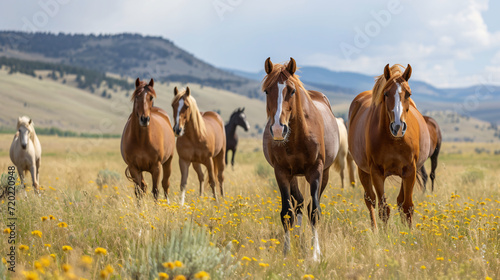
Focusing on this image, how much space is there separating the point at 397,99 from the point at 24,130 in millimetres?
8783

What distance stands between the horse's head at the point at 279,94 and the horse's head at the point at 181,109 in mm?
3657

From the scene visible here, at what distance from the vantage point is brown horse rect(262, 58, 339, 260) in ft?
16.1

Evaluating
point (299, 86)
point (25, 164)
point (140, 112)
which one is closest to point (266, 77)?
point (299, 86)

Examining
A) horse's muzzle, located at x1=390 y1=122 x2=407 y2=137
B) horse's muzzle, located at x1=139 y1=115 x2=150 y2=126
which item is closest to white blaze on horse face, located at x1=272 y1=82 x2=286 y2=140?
horse's muzzle, located at x1=390 y1=122 x2=407 y2=137

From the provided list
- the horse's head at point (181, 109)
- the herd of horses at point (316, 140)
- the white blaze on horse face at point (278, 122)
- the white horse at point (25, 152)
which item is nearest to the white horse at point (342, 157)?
the herd of horses at point (316, 140)

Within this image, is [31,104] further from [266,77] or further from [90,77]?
[266,77]

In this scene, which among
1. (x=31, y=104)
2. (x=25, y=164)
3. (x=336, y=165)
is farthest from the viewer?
(x=31, y=104)

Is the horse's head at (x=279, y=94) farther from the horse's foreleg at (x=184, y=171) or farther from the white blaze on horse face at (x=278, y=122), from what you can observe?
the horse's foreleg at (x=184, y=171)

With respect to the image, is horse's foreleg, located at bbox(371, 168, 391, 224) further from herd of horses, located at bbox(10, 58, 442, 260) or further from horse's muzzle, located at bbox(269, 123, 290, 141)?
horse's muzzle, located at bbox(269, 123, 290, 141)

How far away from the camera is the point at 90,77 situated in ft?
527

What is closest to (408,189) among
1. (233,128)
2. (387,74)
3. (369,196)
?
(369,196)

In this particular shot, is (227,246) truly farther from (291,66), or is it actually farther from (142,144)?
(142,144)

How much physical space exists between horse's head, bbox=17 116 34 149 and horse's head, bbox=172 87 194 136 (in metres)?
4.00

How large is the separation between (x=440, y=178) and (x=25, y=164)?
1135 cm
